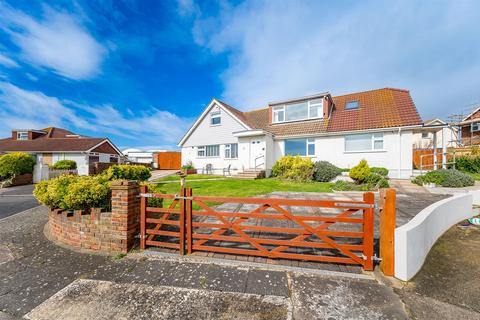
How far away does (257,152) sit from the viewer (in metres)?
15.6

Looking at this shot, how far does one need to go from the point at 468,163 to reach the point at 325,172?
11811mm

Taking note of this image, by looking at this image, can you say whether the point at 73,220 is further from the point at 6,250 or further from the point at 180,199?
the point at 180,199

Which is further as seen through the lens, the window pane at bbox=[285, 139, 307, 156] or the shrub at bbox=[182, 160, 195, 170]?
the shrub at bbox=[182, 160, 195, 170]

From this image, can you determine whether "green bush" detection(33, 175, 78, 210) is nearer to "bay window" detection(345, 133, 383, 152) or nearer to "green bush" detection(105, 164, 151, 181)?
"green bush" detection(105, 164, 151, 181)

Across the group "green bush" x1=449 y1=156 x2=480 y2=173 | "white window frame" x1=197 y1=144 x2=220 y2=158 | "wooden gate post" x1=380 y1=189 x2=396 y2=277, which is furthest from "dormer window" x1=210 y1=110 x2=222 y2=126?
"green bush" x1=449 y1=156 x2=480 y2=173

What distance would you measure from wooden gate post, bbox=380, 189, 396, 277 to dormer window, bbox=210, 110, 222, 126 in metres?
16.4

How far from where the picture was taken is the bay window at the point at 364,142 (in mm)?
12905

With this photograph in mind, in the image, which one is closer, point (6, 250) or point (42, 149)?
point (6, 250)

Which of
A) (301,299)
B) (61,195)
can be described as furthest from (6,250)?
(301,299)

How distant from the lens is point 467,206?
19.8 ft

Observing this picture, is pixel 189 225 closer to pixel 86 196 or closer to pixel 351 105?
pixel 86 196

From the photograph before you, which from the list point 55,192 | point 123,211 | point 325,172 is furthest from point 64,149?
point 325,172

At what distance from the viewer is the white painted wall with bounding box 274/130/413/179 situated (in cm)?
1211

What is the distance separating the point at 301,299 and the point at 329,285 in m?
0.56
